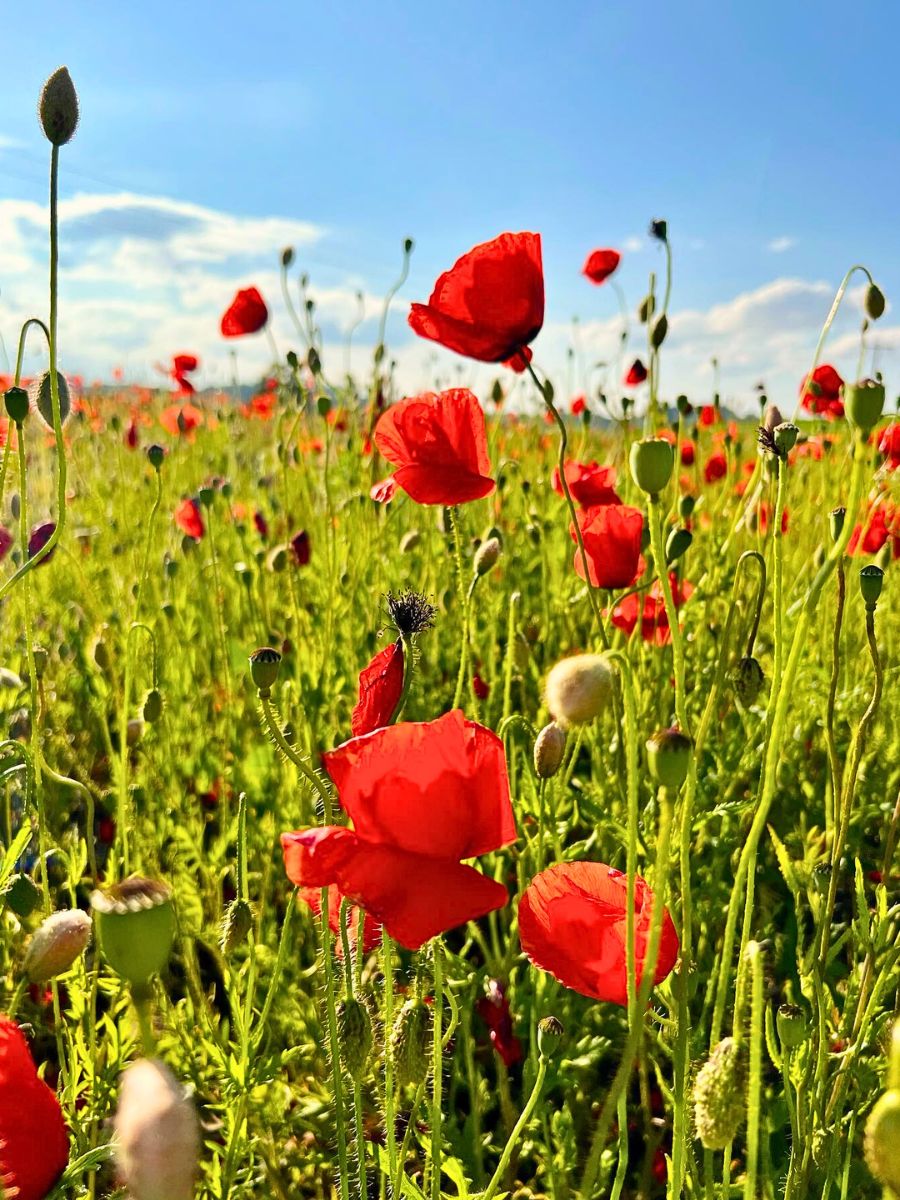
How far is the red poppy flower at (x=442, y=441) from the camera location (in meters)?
1.14

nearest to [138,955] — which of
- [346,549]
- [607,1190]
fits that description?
[607,1190]

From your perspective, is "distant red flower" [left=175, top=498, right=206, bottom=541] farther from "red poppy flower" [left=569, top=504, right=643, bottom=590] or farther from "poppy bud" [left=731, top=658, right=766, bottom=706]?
"poppy bud" [left=731, top=658, right=766, bottom=706]

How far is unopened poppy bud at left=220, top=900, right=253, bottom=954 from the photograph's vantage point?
0.93m

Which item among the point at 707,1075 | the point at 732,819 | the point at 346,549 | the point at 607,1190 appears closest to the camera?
the point at 707,1075

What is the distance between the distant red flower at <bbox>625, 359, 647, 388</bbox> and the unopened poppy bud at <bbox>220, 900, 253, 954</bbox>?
86.0 inches

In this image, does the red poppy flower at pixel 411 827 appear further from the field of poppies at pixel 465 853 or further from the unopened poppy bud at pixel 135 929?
the unopened poppy bud at pixel 135 929

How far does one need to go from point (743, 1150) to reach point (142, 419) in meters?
6.55

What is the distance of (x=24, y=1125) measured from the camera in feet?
2.14

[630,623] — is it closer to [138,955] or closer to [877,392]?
[877,392]

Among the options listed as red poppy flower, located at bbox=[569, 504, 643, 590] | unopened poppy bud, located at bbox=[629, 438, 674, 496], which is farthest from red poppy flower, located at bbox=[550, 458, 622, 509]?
unopened poppy bud, located at bbox=[629, 438, 674, 496]

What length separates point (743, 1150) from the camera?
4.35ft

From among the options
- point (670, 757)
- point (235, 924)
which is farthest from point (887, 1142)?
point (235, 924)

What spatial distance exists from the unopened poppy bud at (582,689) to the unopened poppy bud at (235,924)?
0.45m

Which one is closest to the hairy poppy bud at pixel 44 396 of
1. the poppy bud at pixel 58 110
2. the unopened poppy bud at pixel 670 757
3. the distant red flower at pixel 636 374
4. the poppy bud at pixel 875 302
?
the poppy bud at pixel 58 110
